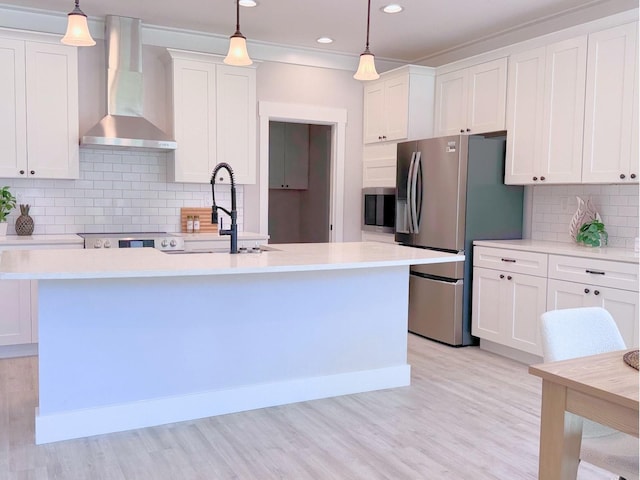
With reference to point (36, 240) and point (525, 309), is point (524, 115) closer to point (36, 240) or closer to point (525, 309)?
point (525, 309)

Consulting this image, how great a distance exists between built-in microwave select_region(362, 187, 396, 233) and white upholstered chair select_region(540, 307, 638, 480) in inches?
139

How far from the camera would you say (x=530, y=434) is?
9.95 feet

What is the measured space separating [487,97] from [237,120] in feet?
7.32

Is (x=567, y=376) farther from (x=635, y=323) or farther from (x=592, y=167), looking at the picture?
(x=592, y=167)

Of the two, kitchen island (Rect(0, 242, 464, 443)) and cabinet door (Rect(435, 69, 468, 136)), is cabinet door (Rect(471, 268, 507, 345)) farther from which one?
cabinet door (Rect(435, 69, 468, 136))

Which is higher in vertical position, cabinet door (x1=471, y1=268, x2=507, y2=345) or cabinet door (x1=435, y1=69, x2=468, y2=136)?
cabinet door (x1=435, y1=69, x2=468, y2=136)

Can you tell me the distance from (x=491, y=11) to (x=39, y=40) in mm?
3593

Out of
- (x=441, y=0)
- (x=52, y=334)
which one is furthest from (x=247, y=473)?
(x=441, y=0)

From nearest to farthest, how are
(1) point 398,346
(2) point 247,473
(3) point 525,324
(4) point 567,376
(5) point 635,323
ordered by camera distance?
(4) point 567,376 < (2) point 247,473 < (5) point 635,323 < (1) point 398,346 < (3) point 525,324

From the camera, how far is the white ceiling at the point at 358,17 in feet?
14.5

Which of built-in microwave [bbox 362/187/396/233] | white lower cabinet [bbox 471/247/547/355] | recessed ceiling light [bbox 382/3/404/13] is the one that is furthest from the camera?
built-in microwave [bbox 362/187/396/233]

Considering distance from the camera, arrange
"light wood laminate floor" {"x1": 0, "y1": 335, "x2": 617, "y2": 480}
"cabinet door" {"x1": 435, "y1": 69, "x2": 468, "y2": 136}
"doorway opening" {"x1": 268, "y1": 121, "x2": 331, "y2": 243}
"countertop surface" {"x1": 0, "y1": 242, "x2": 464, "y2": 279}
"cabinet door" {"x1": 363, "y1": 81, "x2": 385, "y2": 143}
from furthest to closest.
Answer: "doorway opening" {"x1": 268, "y1": 121, "x2": 331, "y2": 243}
"cabinet door" {"x1": 363, "y1": 81, "x2": 385, "y2": 143}
"cabinet door" {"x1": 435, "y1": 69, "x2": 468, "y2": 136}
"light wood laminate floor" {"x1": 0, "y1": 335, "x2": 617, "y2": 480}
"countertop surface" {"x1": 0, "y1": 242, "x2": 464, "y2": 279}

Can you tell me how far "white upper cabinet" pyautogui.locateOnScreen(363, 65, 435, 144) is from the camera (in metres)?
5.43

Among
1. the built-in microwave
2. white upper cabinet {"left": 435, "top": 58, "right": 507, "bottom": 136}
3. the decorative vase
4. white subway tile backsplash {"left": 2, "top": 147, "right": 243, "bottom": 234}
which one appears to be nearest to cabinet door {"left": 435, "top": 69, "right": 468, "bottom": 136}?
white upper cabinet {"left": 435, "top": 58, "right": 507, "bottom": 136}
